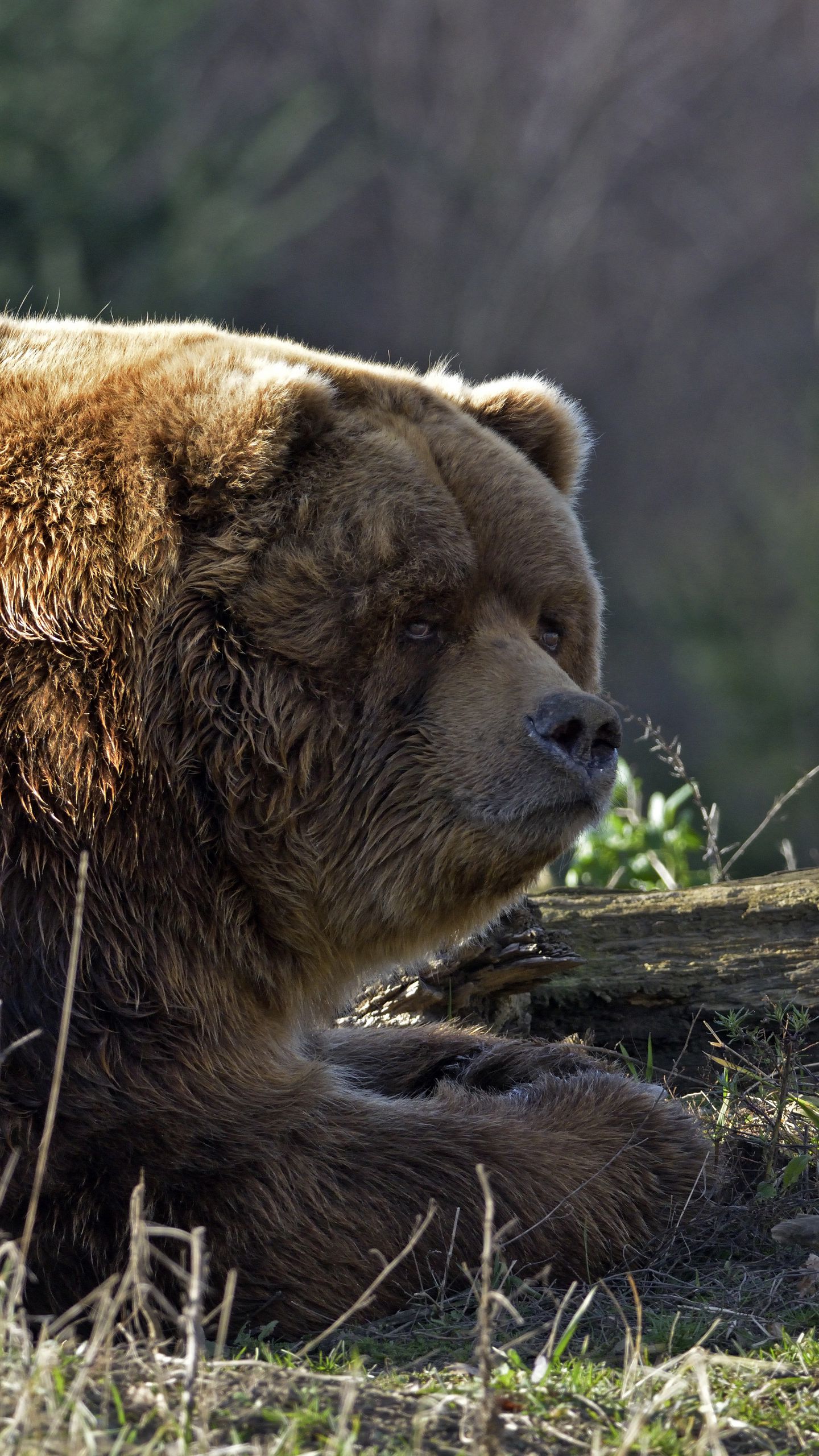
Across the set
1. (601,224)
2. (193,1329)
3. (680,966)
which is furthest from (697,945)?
(601,224)

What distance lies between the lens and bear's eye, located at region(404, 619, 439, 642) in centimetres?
299

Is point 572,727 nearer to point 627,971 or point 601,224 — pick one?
point 627,971

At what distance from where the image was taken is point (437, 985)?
425 cm

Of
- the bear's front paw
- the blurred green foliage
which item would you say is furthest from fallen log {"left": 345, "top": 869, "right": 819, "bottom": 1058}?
the blurred green foliage

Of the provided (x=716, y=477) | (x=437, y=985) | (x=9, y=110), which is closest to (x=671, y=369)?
(x=716, y=477)

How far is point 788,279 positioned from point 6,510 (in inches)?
870

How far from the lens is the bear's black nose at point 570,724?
2.95 m

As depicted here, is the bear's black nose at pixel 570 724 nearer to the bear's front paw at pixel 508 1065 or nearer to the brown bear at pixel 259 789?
the brown bear at pixel 259 789

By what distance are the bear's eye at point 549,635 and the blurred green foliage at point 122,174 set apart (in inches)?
405

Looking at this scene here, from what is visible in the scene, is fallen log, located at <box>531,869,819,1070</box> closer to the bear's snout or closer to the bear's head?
the bear's head

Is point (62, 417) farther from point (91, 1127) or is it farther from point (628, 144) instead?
point (628, 144)

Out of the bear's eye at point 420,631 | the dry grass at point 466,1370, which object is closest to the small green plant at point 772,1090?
the dry grass at point 466,1370

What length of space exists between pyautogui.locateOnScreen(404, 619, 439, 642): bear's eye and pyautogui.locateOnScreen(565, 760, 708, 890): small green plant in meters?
2.70

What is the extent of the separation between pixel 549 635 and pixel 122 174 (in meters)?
12.9
